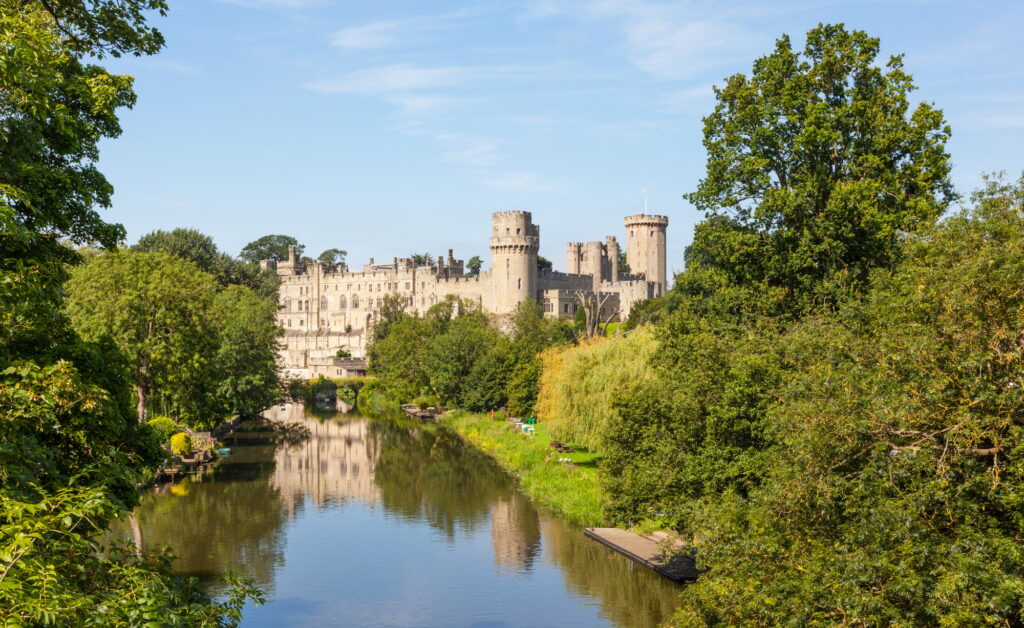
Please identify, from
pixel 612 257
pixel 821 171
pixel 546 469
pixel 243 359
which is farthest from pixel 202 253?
pixel 821 171

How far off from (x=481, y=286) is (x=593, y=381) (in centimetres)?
6658

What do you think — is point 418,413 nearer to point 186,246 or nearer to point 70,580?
point 186,246

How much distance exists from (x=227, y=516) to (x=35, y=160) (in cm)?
2168

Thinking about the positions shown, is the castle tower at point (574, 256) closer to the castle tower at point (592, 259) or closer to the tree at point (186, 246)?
the castle tower at point (592, 259)

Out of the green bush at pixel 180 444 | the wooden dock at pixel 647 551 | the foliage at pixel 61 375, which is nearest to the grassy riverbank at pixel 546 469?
the wooden dock at pixel 647 551

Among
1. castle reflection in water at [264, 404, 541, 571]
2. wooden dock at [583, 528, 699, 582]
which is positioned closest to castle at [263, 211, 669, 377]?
castle reflection in water at [264, 404, 541, 571]

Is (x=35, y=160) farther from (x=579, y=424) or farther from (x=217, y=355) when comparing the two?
(x=217, y=355)

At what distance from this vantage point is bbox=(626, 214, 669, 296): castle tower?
354 ft

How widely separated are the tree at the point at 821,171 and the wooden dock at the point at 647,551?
21.7ft

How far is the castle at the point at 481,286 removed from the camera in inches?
3814

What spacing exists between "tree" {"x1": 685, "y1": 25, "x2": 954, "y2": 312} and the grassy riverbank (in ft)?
25.2

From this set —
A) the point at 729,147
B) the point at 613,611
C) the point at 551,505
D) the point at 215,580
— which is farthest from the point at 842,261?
the point at 215,580

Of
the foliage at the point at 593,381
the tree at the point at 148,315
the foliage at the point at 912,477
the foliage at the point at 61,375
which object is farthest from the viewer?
the tree at the point at 148,315

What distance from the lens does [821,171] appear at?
24.0 meters
